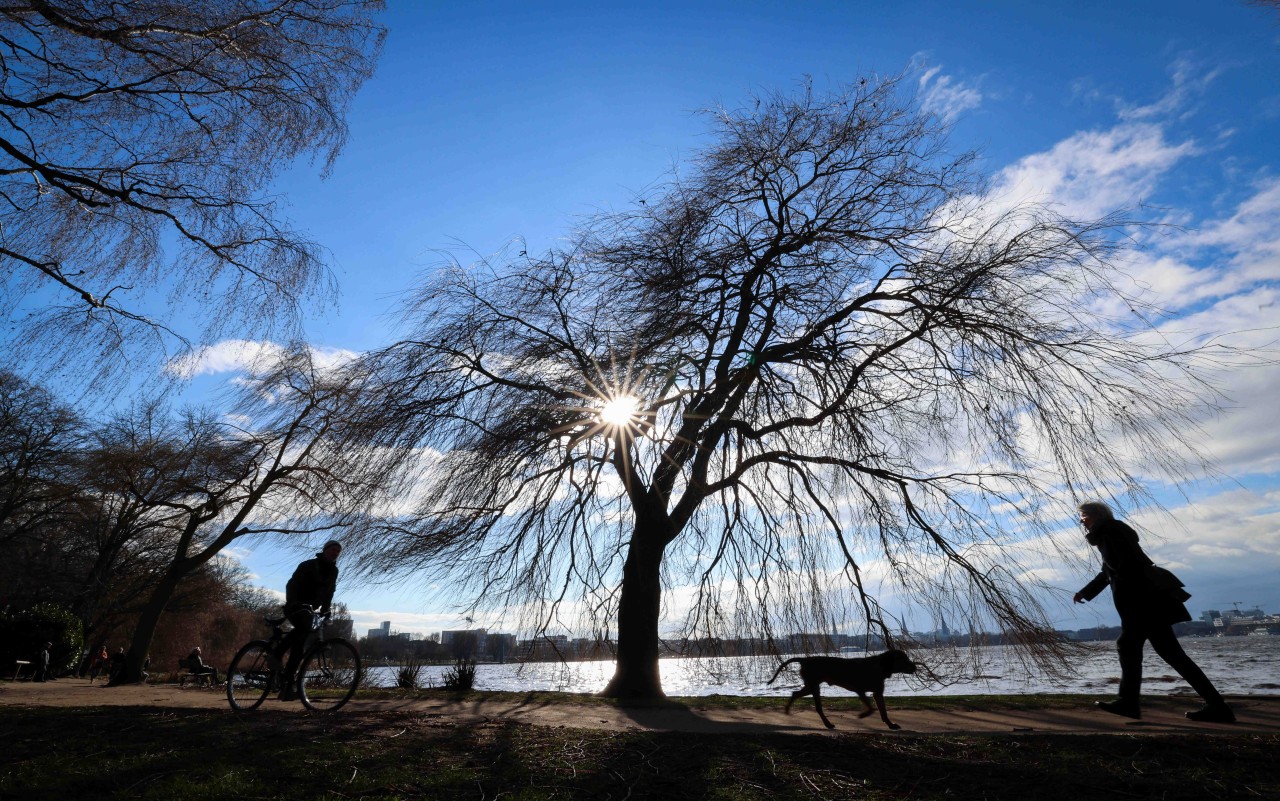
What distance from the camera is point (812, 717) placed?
7.04m

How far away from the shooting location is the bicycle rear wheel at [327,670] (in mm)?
6629

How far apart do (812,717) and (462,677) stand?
4.89 metres

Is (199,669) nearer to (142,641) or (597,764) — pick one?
(142,641)

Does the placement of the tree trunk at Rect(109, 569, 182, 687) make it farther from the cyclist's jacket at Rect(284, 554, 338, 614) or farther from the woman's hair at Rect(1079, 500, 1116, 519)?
the woman's hair at Rect(1079, 500, 1116, 519)

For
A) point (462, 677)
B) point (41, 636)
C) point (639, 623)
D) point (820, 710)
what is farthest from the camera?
point (41, 636)

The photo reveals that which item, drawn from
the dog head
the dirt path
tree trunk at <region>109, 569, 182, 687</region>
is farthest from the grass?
tree trunk at <region>109, 569, 182, 687</region>

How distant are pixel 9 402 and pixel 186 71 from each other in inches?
978

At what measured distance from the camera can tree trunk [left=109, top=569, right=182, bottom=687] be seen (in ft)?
45.1

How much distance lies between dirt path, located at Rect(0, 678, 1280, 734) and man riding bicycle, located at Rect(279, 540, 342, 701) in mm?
436

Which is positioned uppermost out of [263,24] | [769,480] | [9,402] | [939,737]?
[9,402]

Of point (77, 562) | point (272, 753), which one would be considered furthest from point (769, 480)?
point (77, 562)

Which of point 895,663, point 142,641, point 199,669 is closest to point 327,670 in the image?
point 895,663

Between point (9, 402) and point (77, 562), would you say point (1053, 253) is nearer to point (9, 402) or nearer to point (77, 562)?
point (9, 402)

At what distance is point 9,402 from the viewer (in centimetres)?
2339
